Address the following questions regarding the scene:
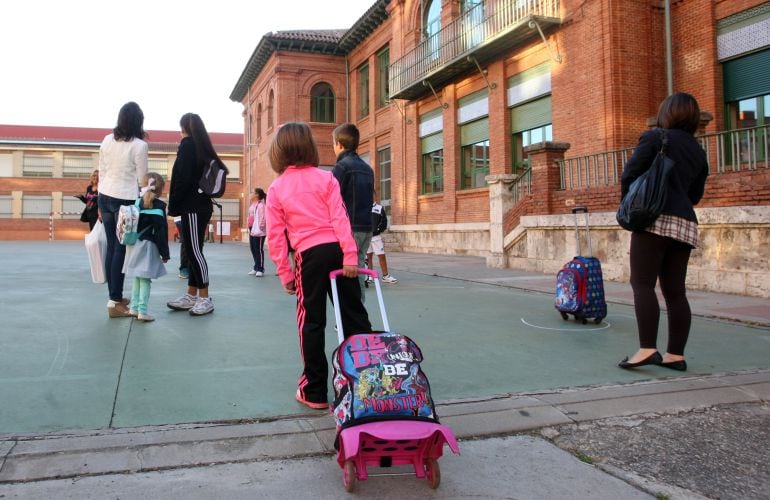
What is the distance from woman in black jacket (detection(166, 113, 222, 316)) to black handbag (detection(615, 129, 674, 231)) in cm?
397

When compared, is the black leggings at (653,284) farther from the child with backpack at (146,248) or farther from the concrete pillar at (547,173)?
the concrete pillar at (547,173)

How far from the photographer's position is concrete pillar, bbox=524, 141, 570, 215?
11.7 metres

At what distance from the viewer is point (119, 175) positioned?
585cm

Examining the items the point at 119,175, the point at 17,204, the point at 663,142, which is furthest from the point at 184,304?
the point at 17,204

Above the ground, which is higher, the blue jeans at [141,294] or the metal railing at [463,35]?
the metal railing at [463,35]

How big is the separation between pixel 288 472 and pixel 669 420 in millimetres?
2134

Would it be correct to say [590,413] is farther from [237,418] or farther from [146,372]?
[146,372]

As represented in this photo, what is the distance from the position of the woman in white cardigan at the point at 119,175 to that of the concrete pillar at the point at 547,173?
810 cm

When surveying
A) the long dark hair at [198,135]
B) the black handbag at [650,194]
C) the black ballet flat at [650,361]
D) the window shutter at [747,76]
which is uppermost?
the window shutter at [747,76]

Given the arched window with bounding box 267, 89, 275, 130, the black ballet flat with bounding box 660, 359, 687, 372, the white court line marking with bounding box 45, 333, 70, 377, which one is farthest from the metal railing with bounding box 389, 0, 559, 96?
the white court line marking with bounding box 45, 333, 70, 377

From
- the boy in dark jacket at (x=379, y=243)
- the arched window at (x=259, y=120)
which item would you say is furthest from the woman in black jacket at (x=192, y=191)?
the arched window at (x=259, y=120)

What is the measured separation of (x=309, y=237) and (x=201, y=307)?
3.30m

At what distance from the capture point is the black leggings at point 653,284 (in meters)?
4.16

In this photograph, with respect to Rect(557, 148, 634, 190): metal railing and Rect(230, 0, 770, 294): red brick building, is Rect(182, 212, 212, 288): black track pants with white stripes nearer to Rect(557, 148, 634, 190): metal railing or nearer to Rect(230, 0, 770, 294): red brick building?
Rect(230, 0, 770, 294): red brick building
